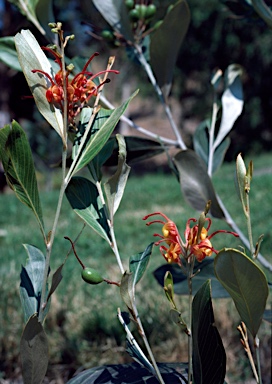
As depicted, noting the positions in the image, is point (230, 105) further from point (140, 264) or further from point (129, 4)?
point (140, 264)

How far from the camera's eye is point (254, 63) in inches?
512

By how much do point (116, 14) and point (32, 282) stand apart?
0.64 meters

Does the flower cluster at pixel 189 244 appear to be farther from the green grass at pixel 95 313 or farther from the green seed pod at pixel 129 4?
the green grass at pixel 95 313

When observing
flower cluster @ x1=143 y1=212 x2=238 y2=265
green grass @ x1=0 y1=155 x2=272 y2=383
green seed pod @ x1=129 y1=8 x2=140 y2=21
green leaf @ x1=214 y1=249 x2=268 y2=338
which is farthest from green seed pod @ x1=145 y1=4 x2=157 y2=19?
green grass @ x1=0 y1=155 x2=272 y2=383

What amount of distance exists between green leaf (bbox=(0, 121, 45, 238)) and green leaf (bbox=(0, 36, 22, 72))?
0.54 metres

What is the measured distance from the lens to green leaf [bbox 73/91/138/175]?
2.31ft

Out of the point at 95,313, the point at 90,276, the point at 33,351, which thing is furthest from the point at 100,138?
the point at 95,313

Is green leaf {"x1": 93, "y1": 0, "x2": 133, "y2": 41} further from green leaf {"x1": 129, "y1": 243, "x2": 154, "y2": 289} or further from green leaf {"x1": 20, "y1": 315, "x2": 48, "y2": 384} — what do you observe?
green leaf {"x1": 20, "y1": 315, "x2": 48, "y2": 384}

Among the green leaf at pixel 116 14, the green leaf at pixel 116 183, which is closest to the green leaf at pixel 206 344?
the green leaf at pixel 116 183

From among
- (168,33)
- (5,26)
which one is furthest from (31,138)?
(168,33)

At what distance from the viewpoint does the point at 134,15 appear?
1203 mm

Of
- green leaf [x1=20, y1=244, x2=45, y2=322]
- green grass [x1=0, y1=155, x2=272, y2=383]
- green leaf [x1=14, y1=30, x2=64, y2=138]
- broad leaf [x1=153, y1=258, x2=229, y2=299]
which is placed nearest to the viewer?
green leaf [x1=14, y1=30, x2=64, y2=138]

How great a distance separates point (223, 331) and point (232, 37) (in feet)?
37.9

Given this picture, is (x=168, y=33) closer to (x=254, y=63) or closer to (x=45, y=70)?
(x=45, y=70)
